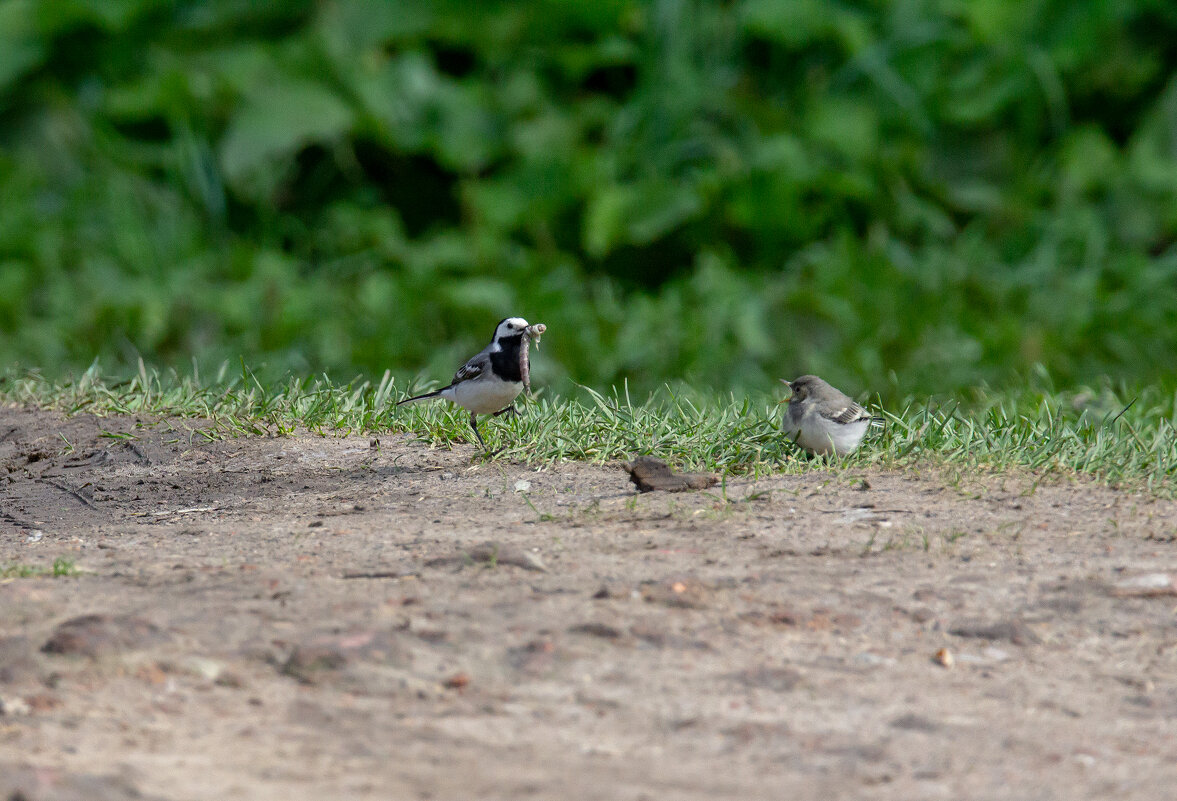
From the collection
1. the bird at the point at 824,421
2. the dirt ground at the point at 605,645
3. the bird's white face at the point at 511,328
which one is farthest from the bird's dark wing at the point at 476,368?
the bird at the point at 824,421

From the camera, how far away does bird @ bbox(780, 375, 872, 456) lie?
415cm

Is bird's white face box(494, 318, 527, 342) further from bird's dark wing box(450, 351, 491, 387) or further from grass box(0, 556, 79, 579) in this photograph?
grass box(0, 556, 79, 579)

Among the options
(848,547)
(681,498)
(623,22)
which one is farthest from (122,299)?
(848,547)

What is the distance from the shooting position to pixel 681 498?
393cm

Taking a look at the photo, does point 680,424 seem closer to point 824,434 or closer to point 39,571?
point 824,434

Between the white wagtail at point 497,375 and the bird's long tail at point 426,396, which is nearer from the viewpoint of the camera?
the white wagtail at point 497,375

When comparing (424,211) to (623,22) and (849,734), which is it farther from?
(849,734)

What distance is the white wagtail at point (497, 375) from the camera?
14.3 ft

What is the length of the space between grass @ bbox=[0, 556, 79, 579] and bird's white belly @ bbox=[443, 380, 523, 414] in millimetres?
1437

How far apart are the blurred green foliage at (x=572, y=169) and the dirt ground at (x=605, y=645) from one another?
11.5 feet

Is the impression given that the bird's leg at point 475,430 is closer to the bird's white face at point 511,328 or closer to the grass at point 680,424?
the grass at point 680,424

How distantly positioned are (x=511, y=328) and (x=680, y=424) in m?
0.64

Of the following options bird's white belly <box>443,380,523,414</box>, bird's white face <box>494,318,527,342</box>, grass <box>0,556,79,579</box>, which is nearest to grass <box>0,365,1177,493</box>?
bird's white belly <box>443,380,523,414</box>

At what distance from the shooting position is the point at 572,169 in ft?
25.7
